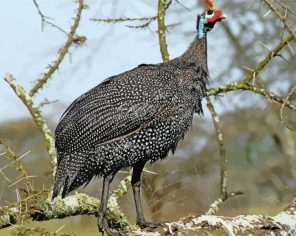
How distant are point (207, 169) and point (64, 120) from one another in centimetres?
431

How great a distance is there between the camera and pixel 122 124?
3.11m

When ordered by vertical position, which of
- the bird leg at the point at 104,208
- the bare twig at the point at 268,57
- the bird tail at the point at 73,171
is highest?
the bare twig at the point at 268,57

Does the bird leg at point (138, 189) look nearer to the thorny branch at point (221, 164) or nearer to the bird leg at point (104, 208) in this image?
the bird leg at point (104, 208)

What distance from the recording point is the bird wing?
312cm

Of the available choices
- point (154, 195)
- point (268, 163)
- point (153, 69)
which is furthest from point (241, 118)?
point (153, 69)

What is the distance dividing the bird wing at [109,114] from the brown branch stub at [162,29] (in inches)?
57.7

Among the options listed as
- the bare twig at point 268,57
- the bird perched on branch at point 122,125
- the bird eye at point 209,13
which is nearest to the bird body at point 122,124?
the bird perched on branch at point 122,125

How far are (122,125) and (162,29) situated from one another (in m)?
1.81

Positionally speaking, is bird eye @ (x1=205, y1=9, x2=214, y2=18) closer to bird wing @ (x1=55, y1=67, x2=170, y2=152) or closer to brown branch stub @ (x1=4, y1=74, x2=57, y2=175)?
bird wing @ (x1=55, y1=67, x2=170, y2=152)

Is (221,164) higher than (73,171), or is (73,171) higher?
(221,164)

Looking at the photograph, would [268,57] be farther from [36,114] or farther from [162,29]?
[36,114]

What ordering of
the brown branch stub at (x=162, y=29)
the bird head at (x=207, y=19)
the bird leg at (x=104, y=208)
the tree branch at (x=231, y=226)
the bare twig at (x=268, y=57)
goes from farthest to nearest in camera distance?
the brown branch stub at (x=162, y=29) → the bare twig at (x=268, y=57) → the bird head at (x=207, y=19) → the bird leg at (x=104, y=208) → the tree branch at (x=231, y=226)

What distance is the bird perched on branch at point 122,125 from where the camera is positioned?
3.12 metres

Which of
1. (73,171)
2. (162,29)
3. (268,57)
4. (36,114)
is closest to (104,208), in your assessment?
(73,171)
